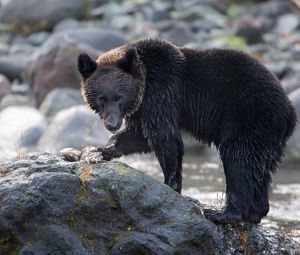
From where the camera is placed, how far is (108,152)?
803 cm

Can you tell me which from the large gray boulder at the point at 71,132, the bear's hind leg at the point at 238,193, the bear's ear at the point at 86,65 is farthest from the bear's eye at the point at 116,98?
the large gray boulder at the point at 71,132

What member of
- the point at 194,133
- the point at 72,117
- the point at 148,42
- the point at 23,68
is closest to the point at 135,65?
the point at 148,42

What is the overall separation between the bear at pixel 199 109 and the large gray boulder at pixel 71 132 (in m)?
6.11

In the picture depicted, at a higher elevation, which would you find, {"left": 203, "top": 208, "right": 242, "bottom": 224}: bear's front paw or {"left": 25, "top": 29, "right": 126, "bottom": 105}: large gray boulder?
{"left": 25, "top": 29, "right": 126, "bottom": 105}: large gray boulder

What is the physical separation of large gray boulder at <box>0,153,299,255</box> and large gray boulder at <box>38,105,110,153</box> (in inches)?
277

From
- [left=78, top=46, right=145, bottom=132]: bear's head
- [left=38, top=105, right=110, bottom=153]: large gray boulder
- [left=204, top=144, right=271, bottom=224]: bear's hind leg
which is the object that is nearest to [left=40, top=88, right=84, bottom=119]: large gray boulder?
[left=38, top=105, right=110, bottom=153]: large gray boulder

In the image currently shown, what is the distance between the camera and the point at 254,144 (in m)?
7.66

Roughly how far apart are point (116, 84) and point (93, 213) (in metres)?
1.64

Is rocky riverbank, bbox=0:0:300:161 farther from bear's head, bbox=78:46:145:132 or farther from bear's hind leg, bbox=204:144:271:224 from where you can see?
bear's hind leg, bbox=204:144:271:224

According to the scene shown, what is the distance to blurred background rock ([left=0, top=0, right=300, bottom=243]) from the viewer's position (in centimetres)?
1366

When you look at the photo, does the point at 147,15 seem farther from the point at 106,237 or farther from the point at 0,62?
the point at 106,237

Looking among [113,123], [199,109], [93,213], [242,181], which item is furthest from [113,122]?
[242,181]

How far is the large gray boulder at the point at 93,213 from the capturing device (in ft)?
21.5

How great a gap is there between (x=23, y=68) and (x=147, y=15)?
709 cm
